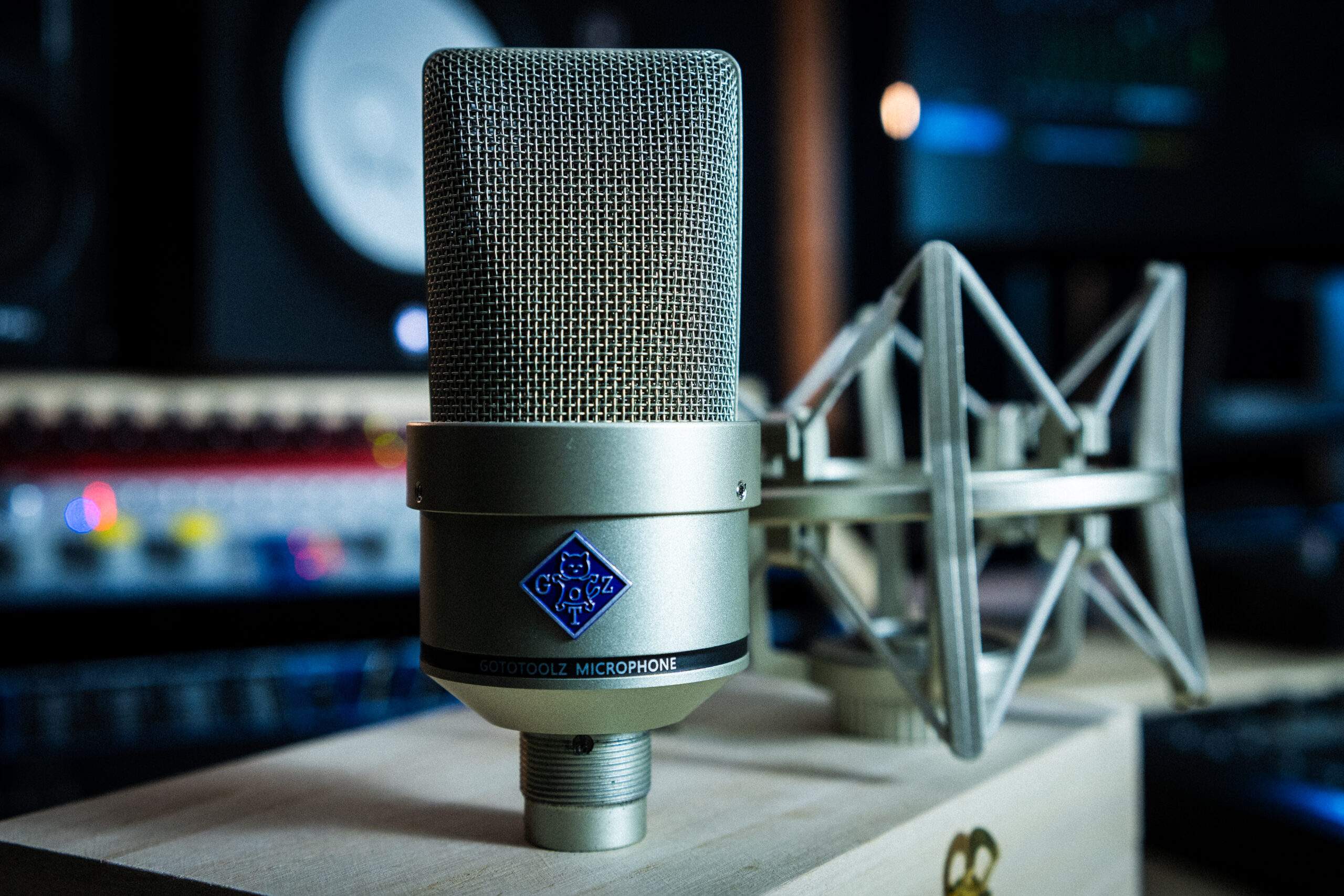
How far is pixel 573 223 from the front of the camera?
41 cm

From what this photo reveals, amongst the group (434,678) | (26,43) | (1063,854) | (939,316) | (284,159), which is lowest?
(1063,854)

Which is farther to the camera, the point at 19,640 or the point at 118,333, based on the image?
the point at 118,333

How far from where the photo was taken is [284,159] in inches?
41.6

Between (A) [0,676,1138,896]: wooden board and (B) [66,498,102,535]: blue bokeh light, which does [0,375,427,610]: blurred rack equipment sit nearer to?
(B) [66,498,102,535]: blue bokeh light

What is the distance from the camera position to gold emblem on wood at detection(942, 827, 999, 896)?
1.70 ft

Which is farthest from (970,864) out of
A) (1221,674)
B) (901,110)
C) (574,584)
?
(901,110)

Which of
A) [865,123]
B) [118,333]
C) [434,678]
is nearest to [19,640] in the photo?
[118,333]

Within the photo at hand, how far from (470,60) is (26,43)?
2.70 ft

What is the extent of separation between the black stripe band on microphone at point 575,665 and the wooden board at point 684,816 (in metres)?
0.08

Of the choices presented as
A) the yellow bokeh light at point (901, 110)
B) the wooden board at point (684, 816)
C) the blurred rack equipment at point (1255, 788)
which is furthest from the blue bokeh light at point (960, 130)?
the wooden board at point (684, 816)

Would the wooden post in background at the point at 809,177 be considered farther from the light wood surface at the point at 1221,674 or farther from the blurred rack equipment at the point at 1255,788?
the blurred rack equipment at the point at 1255,788

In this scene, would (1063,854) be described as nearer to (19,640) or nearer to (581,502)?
(581,502)

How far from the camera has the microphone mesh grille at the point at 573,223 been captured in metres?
0.41

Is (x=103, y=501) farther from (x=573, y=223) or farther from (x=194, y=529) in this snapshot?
(x=573, y=223)
